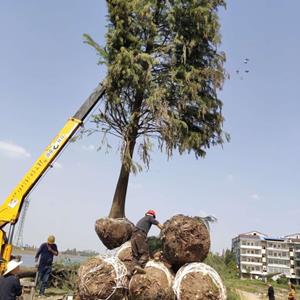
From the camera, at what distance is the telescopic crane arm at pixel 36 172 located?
33.1ft

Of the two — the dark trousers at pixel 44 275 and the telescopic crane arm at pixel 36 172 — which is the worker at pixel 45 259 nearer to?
the dark trousers at pixel 44 275

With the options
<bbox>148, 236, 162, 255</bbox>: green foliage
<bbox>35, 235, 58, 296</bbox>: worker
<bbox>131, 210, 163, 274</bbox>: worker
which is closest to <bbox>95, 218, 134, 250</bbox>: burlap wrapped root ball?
<bbox>148, 236, 162, 255</bbox>: green foliage

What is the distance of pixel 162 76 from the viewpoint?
11078 millimetres

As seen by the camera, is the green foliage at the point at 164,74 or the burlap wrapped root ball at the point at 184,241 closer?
the burlap wrapped root ball at the point at 184,241

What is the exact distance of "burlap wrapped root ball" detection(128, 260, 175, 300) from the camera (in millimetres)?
6195

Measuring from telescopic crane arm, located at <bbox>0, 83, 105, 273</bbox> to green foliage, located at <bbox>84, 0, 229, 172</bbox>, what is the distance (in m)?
0.59

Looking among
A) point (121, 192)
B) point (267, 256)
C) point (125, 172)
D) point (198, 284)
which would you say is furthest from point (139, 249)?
point (267, 256)

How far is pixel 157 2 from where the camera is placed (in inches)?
456

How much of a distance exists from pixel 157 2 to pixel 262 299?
18.4 m

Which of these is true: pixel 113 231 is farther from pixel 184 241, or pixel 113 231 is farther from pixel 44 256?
pixel 184 241

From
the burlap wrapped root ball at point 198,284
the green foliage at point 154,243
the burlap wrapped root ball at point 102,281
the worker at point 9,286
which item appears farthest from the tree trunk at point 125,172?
the worker at point 9,286

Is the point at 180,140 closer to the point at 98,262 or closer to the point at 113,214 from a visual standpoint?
the point at 113,214

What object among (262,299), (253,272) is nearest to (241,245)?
(253,272)

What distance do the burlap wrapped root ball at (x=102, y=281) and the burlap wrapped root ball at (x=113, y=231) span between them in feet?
7.52
